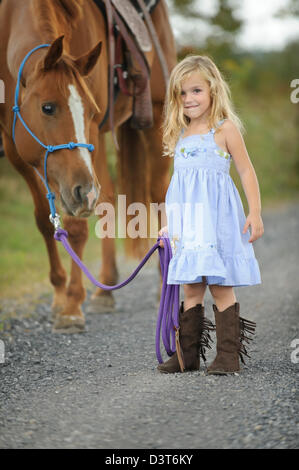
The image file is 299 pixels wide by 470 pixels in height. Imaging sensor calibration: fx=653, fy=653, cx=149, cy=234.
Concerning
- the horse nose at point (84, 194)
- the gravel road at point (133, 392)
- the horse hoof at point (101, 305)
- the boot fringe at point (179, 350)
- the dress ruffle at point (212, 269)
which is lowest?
the gravel road at point (133, 392)

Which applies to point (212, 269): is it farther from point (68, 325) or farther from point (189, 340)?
point (68, 325)


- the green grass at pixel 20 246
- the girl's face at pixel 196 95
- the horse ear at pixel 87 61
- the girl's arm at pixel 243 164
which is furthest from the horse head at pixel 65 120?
the green grass at pixel 20 246

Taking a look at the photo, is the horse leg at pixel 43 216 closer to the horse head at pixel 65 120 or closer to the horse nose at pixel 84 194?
the horse head at pixel 65 120

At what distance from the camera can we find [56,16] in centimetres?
388

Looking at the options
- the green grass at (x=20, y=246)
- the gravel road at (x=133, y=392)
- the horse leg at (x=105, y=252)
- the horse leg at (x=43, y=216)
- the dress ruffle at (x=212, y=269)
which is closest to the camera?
the gravel road at (x=133, y=392)

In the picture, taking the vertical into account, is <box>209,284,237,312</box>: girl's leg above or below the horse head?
below

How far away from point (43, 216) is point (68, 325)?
2.76 feet

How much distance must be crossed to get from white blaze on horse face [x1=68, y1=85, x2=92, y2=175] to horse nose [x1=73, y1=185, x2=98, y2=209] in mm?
102

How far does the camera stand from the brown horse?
3408mm

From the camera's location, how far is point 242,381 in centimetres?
284

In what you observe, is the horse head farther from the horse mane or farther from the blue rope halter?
the horse mane

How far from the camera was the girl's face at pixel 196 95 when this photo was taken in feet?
9.81

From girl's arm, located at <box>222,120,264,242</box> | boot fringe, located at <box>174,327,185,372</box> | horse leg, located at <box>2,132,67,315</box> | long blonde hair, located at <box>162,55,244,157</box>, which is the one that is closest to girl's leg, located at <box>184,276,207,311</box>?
boot fringe, located at <box>174,327,185,372</box>
